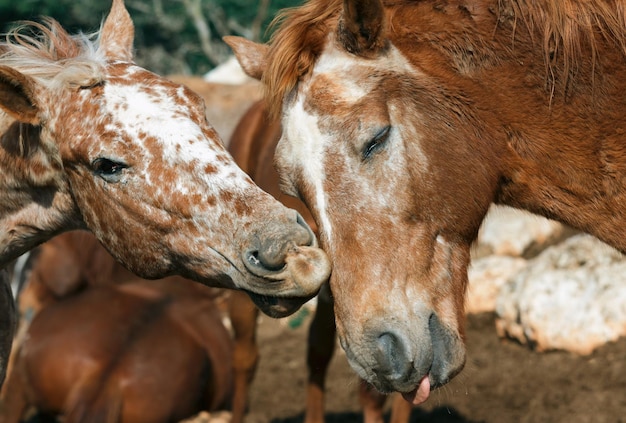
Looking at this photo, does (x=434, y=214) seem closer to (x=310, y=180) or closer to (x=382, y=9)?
(x=310, y=180)

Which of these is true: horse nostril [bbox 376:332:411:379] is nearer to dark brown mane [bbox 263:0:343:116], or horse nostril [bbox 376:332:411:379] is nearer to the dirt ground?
dark brown mane [bbox 263:0:343:116]

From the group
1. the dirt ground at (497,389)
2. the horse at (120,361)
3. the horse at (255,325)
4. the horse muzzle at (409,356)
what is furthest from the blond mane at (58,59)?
the horse at (120,361)

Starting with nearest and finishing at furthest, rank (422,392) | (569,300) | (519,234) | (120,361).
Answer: (422,392)
(120,361)
(569,300)
(519,234)

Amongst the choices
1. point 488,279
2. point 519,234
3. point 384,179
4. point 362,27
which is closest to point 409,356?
point 384,179

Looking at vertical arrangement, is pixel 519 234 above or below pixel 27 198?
below

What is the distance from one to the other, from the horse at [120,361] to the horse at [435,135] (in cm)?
296

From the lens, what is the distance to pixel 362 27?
3111 millimetres

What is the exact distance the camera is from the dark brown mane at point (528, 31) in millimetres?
3088

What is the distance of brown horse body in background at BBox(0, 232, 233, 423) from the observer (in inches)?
223

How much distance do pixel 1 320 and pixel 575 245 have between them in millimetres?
4492

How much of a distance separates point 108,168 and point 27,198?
47 cm

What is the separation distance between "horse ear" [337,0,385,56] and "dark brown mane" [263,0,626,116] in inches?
4.5

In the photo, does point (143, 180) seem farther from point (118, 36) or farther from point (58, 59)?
point (118, 36)

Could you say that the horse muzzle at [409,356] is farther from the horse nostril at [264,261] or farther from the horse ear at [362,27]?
the horse ear at [362,27]
